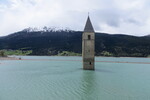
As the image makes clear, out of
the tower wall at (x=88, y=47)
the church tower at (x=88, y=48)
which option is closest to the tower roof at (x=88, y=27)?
the church tower at (x=88, y=48)

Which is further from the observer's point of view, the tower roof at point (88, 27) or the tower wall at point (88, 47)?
the tower roof at point (88, 27)

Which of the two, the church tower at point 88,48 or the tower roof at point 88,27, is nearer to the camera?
the church tower at point 88,48

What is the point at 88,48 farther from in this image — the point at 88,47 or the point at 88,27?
the point at 88,27

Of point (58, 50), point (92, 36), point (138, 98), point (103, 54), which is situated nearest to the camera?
point (138, 98)

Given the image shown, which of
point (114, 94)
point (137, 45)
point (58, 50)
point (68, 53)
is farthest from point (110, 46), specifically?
point (114, 94)

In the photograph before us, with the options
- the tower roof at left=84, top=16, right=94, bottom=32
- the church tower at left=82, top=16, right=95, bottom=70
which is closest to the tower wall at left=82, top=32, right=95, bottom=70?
the church tower at left=82, top=16, right=95, bottom=70

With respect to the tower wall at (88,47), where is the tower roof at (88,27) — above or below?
above

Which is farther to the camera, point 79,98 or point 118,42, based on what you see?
point 118,42

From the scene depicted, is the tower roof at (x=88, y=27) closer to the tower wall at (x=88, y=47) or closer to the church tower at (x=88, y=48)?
the church tower at (x=88, y=48)

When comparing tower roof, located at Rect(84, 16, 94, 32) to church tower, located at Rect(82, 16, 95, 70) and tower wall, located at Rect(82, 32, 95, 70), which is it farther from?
tower wall, located at Rect(82, 32, 95, 70)

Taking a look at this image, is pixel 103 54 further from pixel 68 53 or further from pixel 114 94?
pixel 114 94

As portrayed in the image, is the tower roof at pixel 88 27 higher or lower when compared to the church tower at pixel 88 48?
higher

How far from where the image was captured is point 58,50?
7761 inches

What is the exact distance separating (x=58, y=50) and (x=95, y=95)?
183067 millimetres
